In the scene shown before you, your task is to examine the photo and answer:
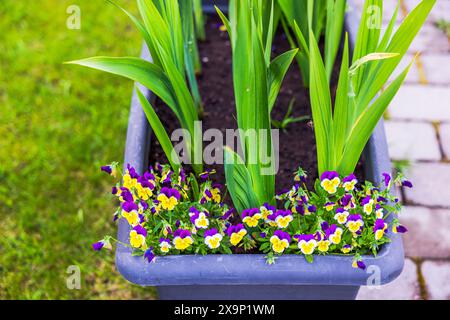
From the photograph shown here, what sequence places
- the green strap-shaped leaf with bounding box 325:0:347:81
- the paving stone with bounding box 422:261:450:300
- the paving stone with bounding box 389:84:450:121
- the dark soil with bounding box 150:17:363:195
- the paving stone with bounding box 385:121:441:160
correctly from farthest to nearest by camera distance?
the paving stone with bounding box 389:84:450:121, the paving stone with bounding box 385:121:441:160, the paving stone with bounding box 422:261:450:300, the dark soil with bounding box 150:17:363:195, the green strap-shaped leaf with bounding box 325:0:347:81

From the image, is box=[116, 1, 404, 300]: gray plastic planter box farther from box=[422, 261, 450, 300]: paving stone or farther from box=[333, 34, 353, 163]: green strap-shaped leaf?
box=[422, 261, 450, 300]: paving stone

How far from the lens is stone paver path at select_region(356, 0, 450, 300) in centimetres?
173

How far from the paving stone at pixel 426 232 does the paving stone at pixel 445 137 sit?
10.5 inches

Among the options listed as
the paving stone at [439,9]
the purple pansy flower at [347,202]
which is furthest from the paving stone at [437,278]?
the paving stone at [439,9]

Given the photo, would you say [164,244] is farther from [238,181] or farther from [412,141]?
[412,141]

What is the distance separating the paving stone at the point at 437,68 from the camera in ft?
7.44

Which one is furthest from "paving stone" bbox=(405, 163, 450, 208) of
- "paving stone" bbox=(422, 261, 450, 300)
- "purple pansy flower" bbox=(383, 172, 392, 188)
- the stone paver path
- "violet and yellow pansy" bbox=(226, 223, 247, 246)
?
"violet and yellow pansy" bbox=(226, 223, 247, 246)

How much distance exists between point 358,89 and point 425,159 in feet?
2.90

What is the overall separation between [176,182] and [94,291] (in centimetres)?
71

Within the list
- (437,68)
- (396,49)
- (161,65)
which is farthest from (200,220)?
(437,68)
